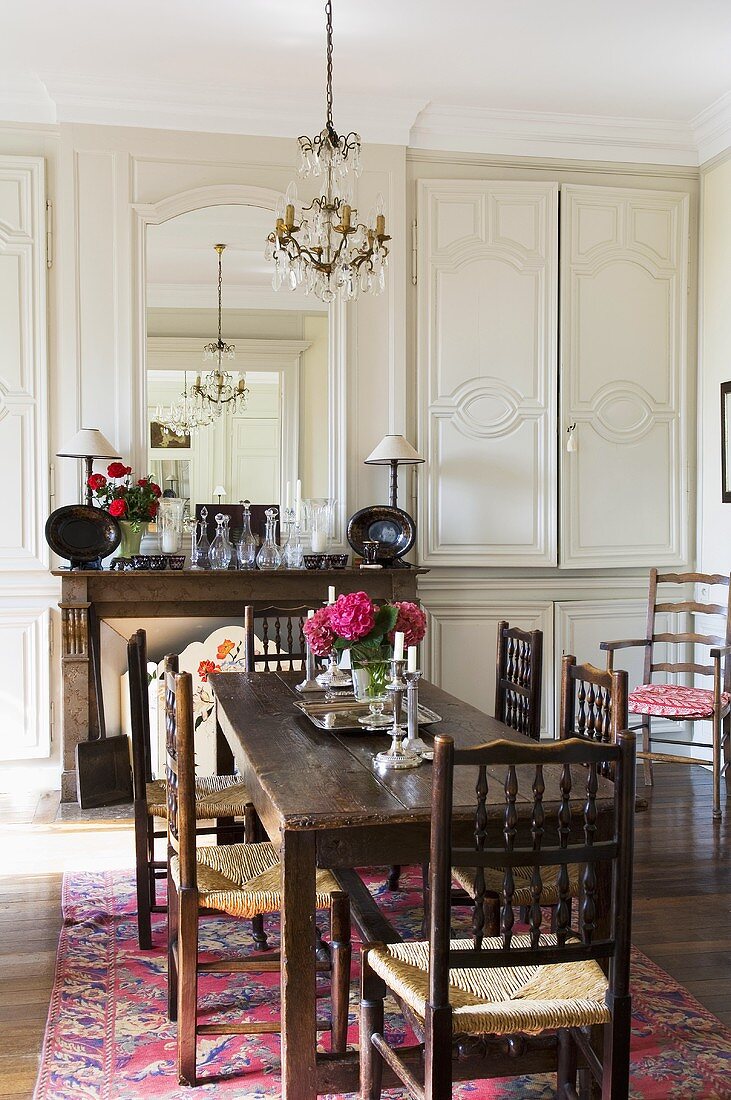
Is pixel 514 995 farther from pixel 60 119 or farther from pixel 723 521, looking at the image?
pixel 60 119

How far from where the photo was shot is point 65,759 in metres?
4.95

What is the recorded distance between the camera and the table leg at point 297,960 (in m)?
2.12

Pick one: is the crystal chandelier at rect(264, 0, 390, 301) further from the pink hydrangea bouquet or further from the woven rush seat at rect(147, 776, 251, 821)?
the woven rush seat at rect(147, 776, 251, 821)

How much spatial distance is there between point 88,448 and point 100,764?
1484 mm

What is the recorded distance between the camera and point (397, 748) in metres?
2.56

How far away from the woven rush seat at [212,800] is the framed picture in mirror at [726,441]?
3328mm

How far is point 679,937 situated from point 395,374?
3120 mm

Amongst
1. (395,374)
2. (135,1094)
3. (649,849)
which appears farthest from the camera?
(395,374)

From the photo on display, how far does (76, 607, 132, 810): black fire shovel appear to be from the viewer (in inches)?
190

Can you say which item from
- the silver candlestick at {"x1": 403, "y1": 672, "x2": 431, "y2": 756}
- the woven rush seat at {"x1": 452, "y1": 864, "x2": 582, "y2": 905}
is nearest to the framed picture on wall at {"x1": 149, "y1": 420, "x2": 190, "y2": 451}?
the silver candlestick at {"x1": 403, "y1": 672, "x2": 431, "y2": 756}

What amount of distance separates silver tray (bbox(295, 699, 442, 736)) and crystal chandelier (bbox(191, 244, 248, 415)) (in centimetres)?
235

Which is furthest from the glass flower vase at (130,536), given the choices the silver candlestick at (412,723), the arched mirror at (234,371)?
the silver candlestick at (412,723)

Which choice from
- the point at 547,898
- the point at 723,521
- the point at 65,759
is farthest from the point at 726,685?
the point at 65,759

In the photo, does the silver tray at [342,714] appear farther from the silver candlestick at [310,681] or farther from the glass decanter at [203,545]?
the glass decanter at [203,545]
